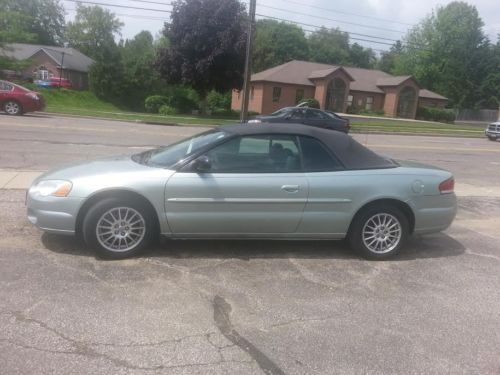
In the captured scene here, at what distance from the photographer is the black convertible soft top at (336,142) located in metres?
5.26

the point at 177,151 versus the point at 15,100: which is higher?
the point at 177,151

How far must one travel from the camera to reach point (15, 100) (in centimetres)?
2105

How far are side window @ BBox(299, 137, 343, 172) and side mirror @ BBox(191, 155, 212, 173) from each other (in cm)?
104

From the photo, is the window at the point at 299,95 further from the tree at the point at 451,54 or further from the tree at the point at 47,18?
the tree at the point at 47,18

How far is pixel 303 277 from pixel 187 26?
34.5 m

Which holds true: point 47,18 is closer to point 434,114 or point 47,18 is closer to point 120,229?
point 434,114

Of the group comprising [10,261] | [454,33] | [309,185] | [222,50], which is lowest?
[10,261]

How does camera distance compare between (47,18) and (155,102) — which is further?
(47,18)

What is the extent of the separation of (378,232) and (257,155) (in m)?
1.56

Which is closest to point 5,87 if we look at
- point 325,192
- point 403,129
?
point 325,192

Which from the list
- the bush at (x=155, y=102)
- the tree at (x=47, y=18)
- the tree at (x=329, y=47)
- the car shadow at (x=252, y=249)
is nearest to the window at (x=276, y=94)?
the bush at (x=155, y=102)

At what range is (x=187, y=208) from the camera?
4.84m

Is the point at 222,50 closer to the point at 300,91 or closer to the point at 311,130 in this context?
the point at 300,91

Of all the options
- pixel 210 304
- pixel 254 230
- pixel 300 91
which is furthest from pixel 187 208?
pixel 300 91
